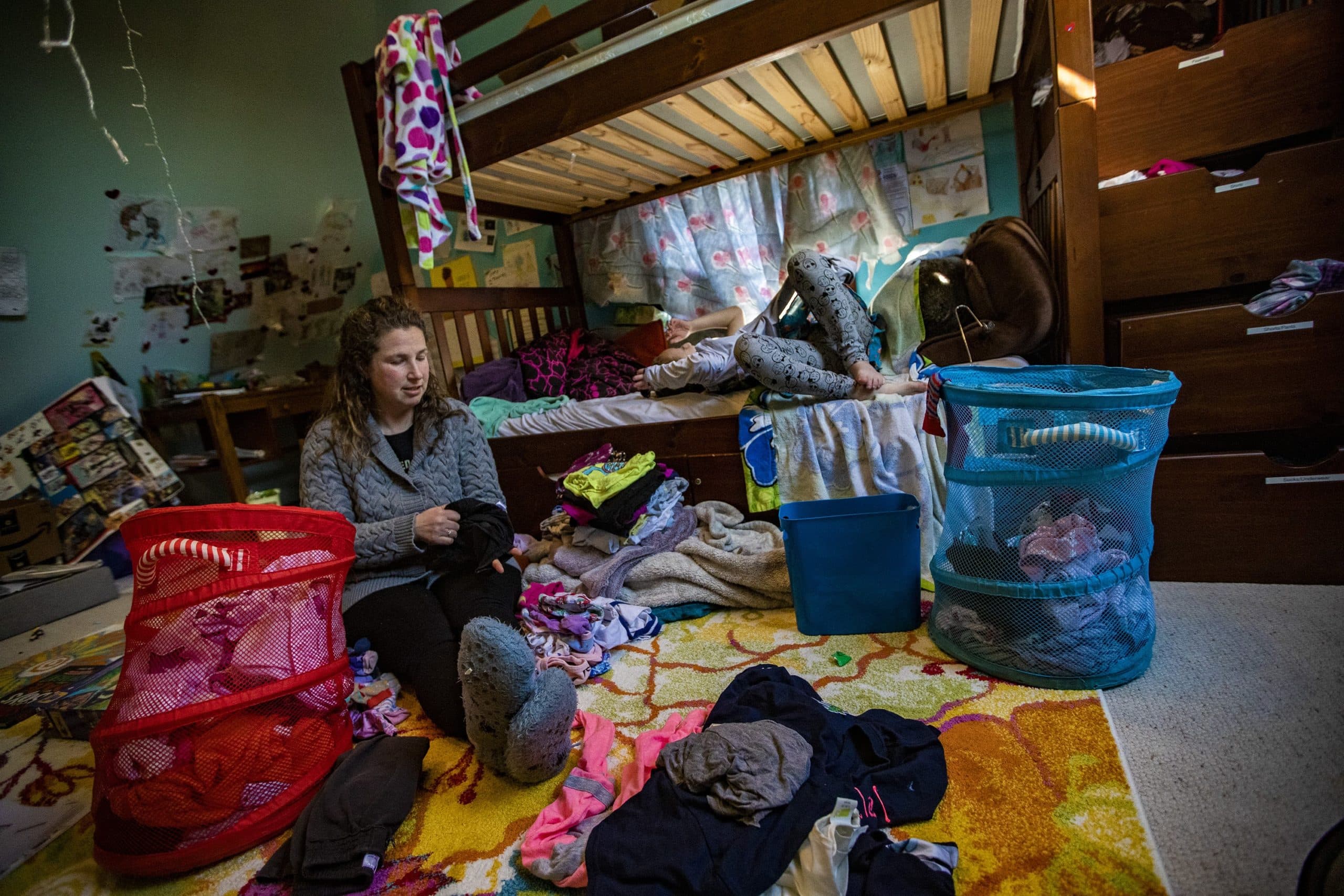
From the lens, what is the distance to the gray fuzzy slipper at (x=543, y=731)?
1.05 m

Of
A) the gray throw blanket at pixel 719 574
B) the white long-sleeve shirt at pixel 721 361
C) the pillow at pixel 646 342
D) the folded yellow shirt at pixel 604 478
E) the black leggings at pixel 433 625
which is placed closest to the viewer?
the black leggings at pixel 433 625

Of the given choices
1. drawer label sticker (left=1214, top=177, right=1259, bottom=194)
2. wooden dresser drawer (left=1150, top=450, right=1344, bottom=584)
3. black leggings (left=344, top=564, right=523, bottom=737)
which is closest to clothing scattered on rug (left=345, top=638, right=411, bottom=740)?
black leggings (left=344, top=564, right=523, bottom=737)

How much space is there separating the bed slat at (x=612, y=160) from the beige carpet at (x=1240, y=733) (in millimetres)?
2171

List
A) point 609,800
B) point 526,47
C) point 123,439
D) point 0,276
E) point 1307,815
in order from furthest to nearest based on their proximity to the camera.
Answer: point 123,439
point 0,276
point 526,47
point 609,800
point 1307,815

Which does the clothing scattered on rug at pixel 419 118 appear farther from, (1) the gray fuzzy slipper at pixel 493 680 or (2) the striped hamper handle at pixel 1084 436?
(2) the striped hamper handle at pixel 1084 436

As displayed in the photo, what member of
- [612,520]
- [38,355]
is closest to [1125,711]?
[612,520]

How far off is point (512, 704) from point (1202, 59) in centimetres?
206

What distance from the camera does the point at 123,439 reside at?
2.87 m

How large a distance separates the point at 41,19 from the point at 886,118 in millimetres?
3482

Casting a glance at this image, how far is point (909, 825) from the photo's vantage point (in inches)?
36.7

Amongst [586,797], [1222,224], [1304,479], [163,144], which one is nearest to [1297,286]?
[1222,224]

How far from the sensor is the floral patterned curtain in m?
2.78

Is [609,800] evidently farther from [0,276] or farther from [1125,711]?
[0,276]

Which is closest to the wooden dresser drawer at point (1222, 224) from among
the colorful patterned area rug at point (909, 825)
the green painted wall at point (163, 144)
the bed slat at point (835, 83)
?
the bed slat at point (835, 83)
